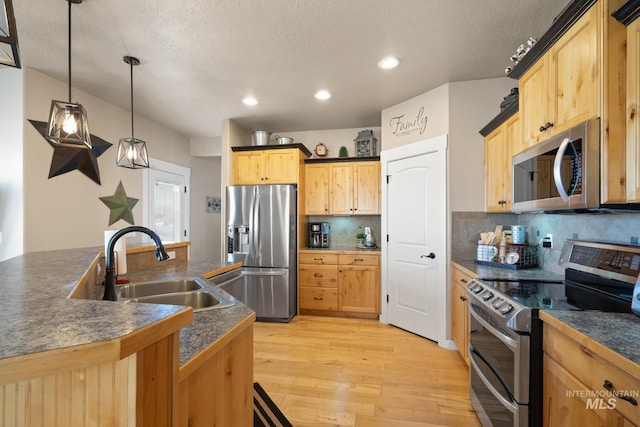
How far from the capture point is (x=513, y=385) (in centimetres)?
135

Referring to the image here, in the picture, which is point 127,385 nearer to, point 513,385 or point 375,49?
point 513,385

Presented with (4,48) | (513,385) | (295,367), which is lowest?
(295,367)

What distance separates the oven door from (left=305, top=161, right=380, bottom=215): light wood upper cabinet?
88.3 inches

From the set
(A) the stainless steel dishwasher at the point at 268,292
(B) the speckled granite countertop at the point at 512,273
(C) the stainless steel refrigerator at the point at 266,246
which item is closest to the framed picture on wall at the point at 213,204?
(C) the stainless steel refrigerator at the point at 266,246

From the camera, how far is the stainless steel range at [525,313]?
129 centimetres

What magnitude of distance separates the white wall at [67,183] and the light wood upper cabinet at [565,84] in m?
3.97

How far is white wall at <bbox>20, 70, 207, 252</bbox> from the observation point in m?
2.57

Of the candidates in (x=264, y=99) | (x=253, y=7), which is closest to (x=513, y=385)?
(x=253, y=7)

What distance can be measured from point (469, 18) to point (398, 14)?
488mm

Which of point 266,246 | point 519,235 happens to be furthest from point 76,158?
point 519,235

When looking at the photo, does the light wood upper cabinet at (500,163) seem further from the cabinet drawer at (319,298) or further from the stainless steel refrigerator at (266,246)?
the stainless steel refrigerator at (266,246)

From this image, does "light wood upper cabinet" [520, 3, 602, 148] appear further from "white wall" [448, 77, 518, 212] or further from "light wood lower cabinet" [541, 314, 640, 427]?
"light wood lower cabinet" [541, 314, 640, 427]

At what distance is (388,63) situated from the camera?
2.47 meters

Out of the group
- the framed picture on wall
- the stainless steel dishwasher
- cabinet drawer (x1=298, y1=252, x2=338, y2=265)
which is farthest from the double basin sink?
the framed picture on wall
